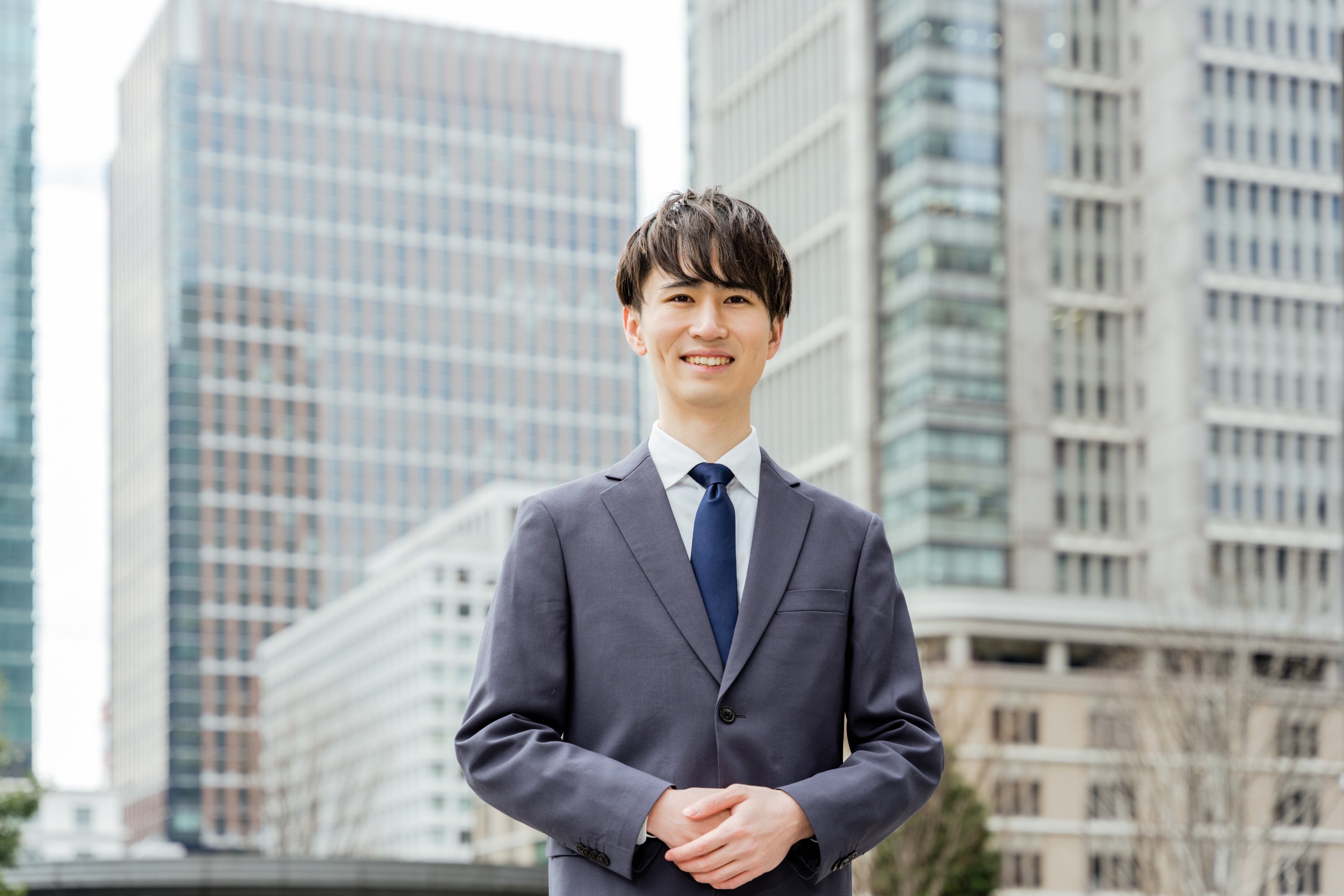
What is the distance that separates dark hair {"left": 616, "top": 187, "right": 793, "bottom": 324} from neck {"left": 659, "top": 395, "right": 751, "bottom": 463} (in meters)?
0.19

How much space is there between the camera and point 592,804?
2.71m

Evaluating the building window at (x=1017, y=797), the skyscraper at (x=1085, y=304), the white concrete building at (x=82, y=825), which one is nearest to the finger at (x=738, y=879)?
the building window at (x=1017, y=797)

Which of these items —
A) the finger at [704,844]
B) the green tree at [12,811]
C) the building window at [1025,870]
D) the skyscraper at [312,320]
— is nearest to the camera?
the finger at [704,844]

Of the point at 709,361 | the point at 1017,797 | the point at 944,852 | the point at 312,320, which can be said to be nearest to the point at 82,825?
the point at 312,320

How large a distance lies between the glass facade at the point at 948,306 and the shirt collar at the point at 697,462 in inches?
2581

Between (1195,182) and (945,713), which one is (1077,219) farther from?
(945,713)

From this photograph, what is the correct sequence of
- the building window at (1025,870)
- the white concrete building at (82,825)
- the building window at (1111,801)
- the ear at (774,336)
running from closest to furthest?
the ear at (774,336)
the building window at (1111,801)
the building window at (1025,870)
the white concrete building at (82,825)

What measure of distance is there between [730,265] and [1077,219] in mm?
72766

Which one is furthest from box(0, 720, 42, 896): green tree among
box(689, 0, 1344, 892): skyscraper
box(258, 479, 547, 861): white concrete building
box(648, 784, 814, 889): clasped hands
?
box(258, 479, 547, 861): white concrete building

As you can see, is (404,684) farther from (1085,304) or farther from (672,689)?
(672,689)

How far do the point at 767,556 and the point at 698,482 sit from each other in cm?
19

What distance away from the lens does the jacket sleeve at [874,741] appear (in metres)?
2.76

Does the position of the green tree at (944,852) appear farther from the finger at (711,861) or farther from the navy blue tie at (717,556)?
the finger at (711,861)

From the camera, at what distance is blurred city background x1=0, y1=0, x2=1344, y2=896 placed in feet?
164
